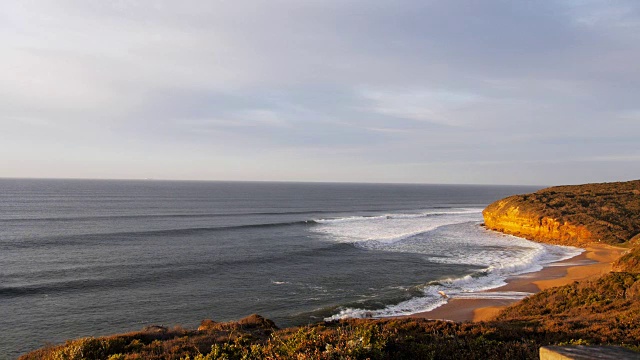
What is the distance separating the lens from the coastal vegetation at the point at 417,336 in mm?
6633

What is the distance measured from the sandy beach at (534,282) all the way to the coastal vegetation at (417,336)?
2729 mm

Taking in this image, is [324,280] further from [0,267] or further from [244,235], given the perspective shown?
[0,267]

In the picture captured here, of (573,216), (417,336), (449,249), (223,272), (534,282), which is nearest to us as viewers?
(417,336)

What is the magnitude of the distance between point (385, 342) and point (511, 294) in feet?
68.6

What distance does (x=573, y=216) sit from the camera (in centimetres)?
4606

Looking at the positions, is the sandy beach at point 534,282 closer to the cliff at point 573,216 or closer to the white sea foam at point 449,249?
the white sea foam at point 449,249

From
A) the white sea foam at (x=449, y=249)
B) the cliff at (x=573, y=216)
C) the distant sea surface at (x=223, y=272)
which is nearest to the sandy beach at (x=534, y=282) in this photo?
the white sea foam at (x=449, y=249)

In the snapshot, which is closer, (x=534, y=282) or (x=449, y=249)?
(x=534, y=282)

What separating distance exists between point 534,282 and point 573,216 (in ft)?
84.7

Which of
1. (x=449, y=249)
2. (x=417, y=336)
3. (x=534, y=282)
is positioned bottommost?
(x=449, y=249)

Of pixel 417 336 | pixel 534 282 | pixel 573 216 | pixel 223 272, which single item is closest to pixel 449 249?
pixel 534 282

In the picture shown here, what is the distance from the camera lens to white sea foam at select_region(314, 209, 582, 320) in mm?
23453

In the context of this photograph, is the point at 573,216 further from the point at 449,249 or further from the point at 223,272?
the point at 223,272

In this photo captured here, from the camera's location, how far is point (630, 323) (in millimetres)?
9961
